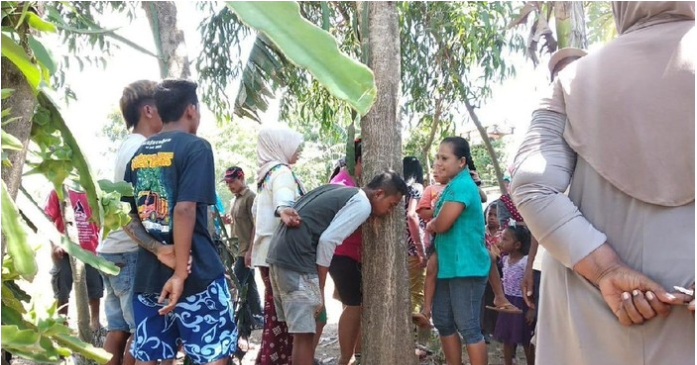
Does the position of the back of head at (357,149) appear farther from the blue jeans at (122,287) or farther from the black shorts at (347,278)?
the blue jeans at (122,287)

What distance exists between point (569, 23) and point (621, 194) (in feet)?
11.5

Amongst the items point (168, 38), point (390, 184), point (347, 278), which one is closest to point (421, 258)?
point (347, 278)

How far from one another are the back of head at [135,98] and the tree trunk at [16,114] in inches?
84.2

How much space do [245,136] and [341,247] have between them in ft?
68.0

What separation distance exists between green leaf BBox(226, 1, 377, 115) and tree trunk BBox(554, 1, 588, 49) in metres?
4.35

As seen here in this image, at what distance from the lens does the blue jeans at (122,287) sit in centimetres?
329

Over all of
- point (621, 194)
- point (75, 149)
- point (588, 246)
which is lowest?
point (588, 246)

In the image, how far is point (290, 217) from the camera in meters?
3.54

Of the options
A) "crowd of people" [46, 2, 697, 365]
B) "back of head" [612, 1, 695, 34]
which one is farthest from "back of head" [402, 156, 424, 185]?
"back of head" [612, 1, 695, 34]

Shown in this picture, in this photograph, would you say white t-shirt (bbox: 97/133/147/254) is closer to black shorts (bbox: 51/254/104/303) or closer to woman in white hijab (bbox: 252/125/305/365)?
woman in white hijab (bbox: 252/125/305/365)

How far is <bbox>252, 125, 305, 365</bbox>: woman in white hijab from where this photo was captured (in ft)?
12.8

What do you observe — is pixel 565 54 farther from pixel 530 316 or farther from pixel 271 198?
pixel 271 198

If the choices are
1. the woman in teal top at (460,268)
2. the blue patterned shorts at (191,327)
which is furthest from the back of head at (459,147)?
the blue patterned shorts at (191,327)

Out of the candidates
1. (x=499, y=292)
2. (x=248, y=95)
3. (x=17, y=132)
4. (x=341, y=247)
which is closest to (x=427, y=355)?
(x=499, y=292)
